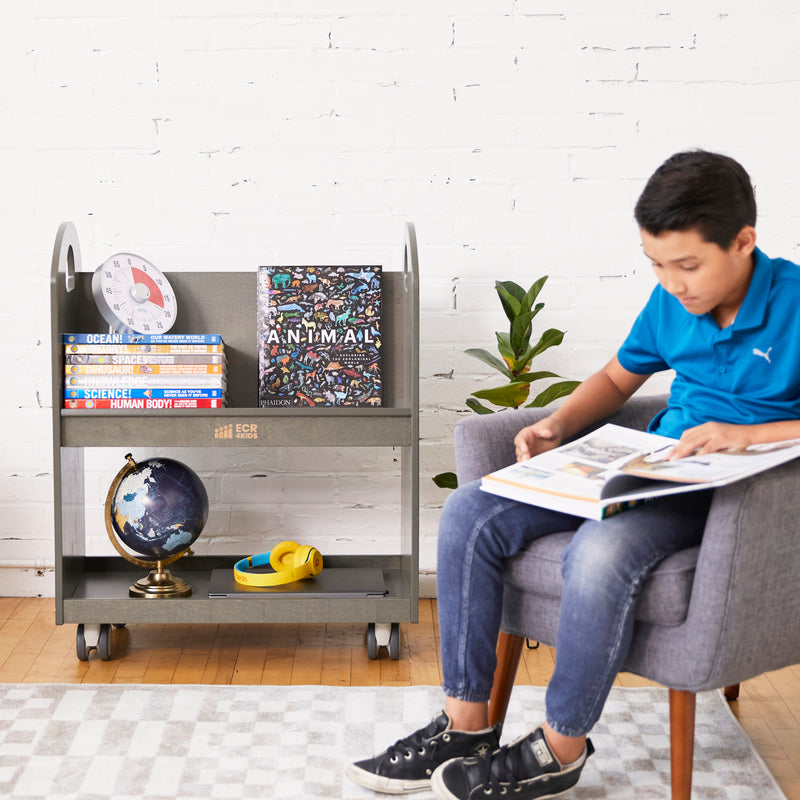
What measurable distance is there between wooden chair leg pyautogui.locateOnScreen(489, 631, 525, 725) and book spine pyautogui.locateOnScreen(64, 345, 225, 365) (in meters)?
0.88

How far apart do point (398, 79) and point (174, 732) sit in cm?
164

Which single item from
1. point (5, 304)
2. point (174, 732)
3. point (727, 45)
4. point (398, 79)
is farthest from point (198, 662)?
point (727, 45)

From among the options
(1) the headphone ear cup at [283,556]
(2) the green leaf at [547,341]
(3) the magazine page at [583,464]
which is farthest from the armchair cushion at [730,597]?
(1) the headphone ear cup at [283,556]

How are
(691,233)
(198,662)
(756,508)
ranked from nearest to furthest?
(756,508), (691,233), (198,662)

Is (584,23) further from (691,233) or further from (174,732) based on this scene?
(174,732)

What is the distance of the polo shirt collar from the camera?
1417 mm

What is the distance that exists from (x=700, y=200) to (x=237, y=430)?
3.50ft

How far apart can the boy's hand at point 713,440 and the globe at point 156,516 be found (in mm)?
1135

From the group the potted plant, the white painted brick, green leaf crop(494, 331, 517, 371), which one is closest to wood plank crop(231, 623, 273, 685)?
the potted plant

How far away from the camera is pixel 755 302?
1.42 metres

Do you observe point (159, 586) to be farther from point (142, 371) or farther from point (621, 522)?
point (621, 522)

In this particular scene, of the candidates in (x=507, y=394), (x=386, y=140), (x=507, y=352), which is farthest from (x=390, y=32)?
(x=507, y=394)

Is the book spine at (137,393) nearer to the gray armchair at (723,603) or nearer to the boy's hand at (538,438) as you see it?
the boy's hand at (538,438)

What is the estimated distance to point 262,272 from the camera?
6.95 ft
